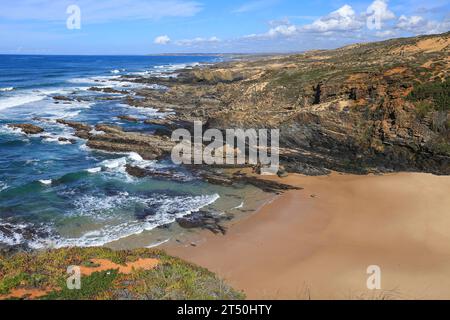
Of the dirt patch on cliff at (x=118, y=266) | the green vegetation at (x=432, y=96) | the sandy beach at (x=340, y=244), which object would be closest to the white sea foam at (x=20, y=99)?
the sandy beach at (x=340, y=244)

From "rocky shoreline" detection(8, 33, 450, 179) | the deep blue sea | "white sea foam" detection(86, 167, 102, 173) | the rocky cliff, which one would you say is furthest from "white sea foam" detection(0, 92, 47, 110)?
the rocky cliff

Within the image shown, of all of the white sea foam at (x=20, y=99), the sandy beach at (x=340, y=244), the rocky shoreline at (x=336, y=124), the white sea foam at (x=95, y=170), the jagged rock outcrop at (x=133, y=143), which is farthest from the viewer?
the white sea foam at (x=20, y=99)

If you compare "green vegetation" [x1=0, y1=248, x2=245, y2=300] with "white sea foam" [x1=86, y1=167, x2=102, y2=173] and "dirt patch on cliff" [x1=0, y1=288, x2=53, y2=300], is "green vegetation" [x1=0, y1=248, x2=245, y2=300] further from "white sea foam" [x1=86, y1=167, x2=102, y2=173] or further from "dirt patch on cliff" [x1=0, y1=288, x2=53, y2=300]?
"white sea foam" [x1=86, y1=167, x2=102, y2=173]

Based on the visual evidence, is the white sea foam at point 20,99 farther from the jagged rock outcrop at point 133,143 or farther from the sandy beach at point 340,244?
the sandy beach at point 340,244

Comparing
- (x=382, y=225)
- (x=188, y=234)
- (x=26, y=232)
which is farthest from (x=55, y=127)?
(x=382, y=225)

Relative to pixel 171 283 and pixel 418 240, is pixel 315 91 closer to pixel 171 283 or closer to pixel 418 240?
pixel 418 240

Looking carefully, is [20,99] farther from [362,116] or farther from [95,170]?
[362,116]

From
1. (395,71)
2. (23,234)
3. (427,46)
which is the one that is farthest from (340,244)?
(427,46)
